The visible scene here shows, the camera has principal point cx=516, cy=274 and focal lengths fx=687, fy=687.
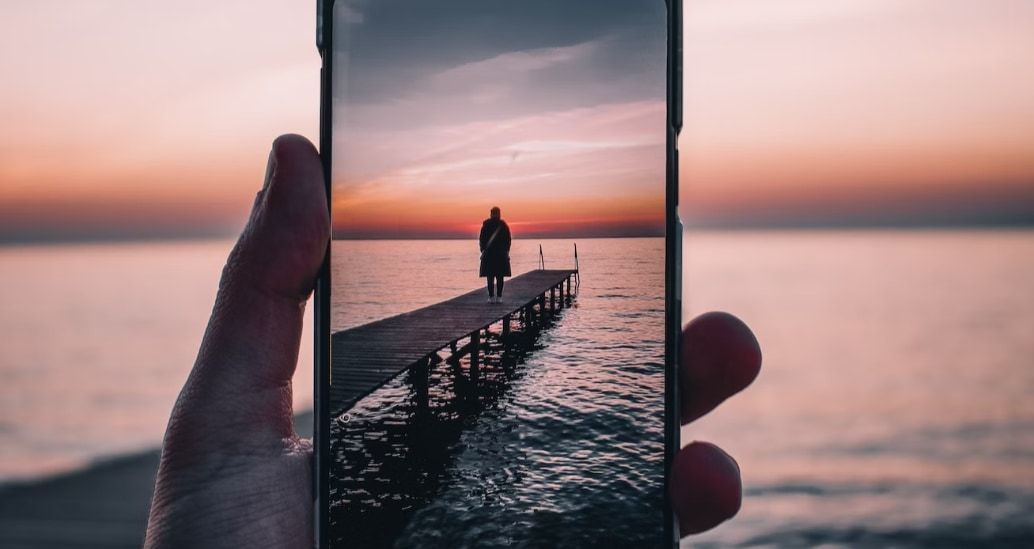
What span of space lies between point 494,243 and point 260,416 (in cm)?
95

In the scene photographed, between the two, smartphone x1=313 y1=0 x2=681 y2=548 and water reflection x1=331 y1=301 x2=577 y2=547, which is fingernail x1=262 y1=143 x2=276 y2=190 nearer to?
smartphone x1=313 y1=0 x2=681 y2=548

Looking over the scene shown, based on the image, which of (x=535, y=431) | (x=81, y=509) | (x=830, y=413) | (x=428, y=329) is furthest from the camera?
(x=830, y=413)

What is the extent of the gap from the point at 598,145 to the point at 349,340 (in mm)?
988

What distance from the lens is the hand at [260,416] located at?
206 centimetres

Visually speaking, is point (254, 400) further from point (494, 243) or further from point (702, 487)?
point (702, 487)

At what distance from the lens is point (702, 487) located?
2.25 metres

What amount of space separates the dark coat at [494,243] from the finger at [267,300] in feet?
1.58

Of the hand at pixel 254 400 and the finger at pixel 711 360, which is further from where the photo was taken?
the finger at pixel 711 360

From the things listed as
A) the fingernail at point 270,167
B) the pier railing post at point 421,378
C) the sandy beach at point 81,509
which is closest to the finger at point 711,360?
the pier railing post at point 421,378

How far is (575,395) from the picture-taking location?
234 centimetres

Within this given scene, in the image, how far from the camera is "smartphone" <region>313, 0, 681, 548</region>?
81.7 inches

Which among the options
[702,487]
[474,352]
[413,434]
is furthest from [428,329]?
[702,487]

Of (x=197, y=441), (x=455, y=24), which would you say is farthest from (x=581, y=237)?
(x=197, y=441)

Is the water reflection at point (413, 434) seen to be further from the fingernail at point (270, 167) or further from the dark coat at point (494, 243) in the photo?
the fingernail at point (270, 167)
